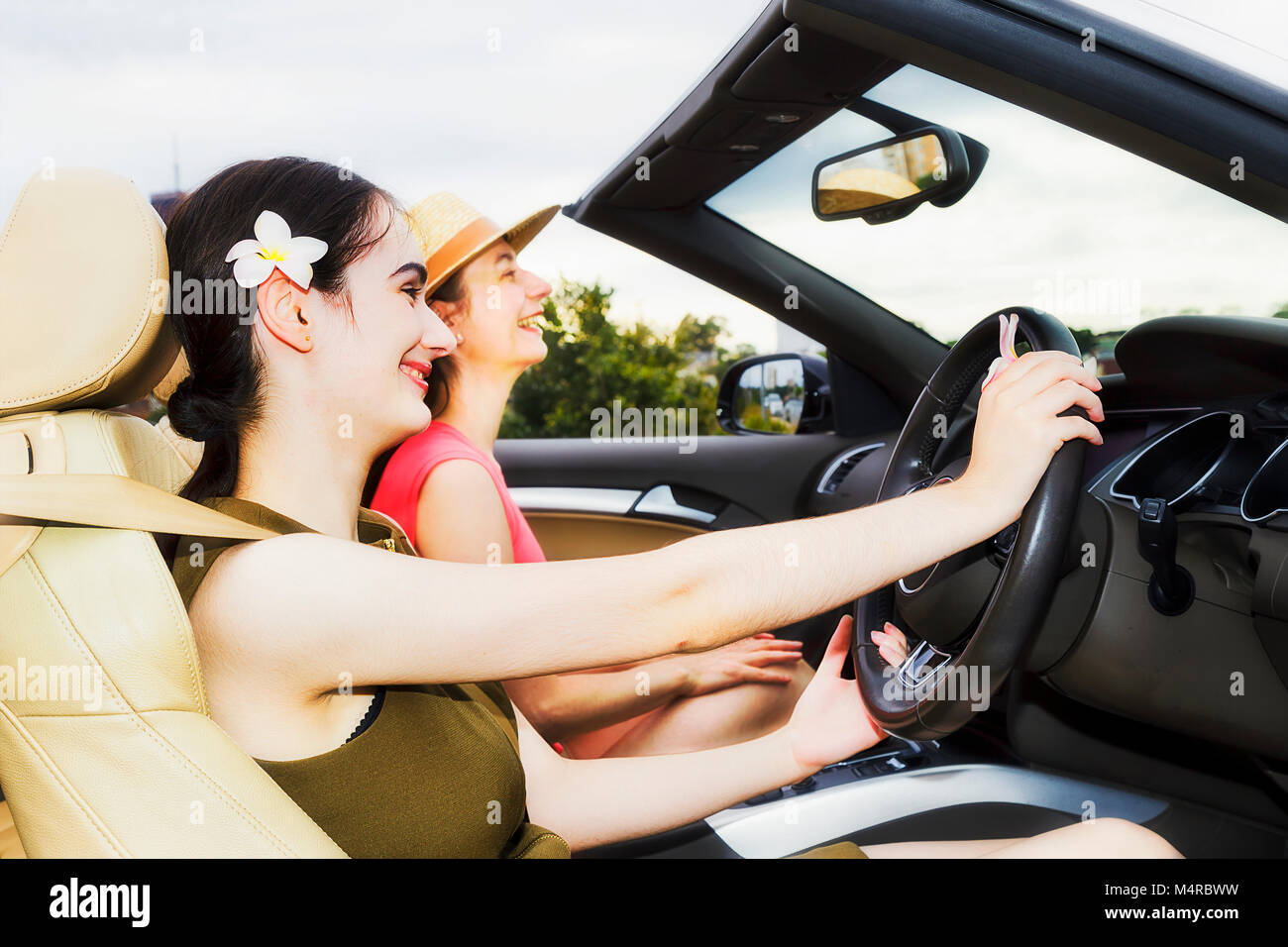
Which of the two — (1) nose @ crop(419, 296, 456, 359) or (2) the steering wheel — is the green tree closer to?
(2) the steering wheel

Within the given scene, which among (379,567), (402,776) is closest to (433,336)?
(379,567)

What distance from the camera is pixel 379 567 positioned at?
882 mm

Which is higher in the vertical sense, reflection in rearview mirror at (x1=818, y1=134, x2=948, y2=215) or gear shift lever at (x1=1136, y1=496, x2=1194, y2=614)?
reflection in rearview mirror at (x1=818, y1=134, x2=948, y2=215)

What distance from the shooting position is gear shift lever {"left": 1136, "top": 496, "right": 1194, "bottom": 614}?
4.32ft

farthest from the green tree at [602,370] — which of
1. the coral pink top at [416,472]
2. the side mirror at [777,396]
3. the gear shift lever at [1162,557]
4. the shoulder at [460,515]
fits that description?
the gear shift lever at [1162,557]

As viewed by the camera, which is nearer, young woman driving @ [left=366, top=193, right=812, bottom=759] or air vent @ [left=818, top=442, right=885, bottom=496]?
young woman driving @ [left=366, top=193, right=812, bottom=759]

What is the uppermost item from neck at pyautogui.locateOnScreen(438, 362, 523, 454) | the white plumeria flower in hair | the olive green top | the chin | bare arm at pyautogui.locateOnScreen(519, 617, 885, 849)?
the white plumeria flower in hair

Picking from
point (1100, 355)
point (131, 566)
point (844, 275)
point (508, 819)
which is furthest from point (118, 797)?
point (844, 275)

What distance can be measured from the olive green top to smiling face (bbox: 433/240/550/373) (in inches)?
Answer: 39.9

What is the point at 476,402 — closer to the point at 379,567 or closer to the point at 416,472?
the point at 416,472

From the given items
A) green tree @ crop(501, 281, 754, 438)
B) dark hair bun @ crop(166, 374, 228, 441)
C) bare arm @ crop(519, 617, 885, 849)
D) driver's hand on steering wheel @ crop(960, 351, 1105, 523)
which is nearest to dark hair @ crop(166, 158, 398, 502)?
dark hair bun @ crop(166, 374, 228, 441)

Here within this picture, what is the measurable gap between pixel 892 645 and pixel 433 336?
752 mm

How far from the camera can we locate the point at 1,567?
2.77 feet
